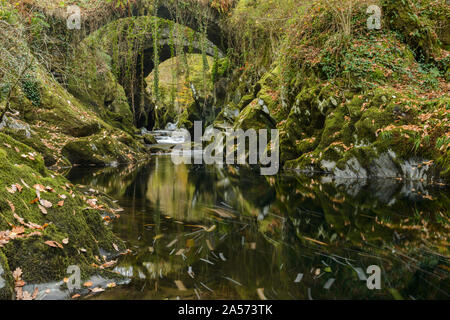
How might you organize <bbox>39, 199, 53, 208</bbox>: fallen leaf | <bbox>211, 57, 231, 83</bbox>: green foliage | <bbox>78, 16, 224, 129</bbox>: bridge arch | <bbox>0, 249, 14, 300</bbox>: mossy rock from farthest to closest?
<bbox>211, 57, 231, 83</bbox>: green foliage < <bbox>78, 16, 224, 129</bbox>: bridge arch < <bbox>39, 199, 53, 208</bbox>: fallen leaf < <bbox>0, 249, 14, 300</bbox>: mossy rock

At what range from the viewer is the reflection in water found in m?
2.16

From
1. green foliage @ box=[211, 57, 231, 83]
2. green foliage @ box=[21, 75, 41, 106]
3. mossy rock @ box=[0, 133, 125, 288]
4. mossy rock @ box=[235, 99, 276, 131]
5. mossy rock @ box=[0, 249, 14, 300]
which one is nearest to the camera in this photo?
mossy rock @ box=[0, 249, 14, 300]

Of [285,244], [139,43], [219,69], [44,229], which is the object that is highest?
[139,43]

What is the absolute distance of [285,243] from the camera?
309 centimetres

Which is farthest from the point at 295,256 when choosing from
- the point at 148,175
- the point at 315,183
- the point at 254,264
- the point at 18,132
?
the point at 18,132

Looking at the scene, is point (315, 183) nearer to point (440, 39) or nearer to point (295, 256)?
point (295, 256)

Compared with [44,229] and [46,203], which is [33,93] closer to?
[46,203]

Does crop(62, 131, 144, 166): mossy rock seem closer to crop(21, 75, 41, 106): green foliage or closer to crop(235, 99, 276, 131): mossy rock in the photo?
crop(21, 75, 41, 106): green foliage

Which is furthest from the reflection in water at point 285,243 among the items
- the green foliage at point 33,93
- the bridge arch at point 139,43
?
the bridge arch at point 139,43

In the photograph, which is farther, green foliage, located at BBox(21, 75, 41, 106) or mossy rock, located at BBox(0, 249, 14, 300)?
green foliage, located at BBox(21, 75, 41, 106)

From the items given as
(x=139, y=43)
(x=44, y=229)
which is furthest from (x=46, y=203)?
(x=139, y=43)

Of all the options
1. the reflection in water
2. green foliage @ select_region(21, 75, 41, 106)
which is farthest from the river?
green foliage @ select_region(21, 75, 41, 106)

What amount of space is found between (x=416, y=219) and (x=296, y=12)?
10.1 meters

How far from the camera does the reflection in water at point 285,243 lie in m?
2.16
